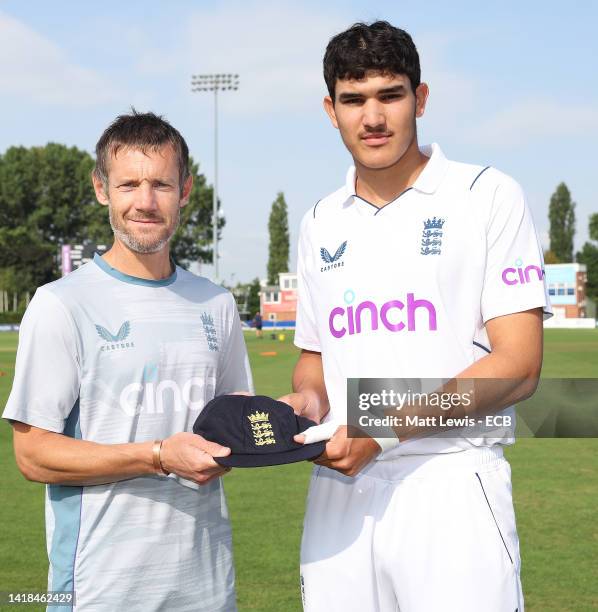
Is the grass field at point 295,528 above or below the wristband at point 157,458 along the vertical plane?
below

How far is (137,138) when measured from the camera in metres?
2.89

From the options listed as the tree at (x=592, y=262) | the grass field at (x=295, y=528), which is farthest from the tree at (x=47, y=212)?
the grass field at (x=295, y=528)

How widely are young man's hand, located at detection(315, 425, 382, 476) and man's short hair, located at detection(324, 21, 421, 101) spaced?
3.94 ft

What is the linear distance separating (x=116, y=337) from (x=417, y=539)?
1174mm

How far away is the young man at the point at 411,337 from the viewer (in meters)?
2.60

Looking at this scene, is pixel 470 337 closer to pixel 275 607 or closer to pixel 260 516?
pixel 275 607

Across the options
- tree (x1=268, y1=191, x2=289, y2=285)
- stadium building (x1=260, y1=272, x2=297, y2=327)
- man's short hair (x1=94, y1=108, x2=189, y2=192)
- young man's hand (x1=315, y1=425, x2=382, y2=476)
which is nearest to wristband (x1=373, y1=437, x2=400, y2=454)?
young man's hand (x1=315, y1=425, x2=382, y2=476)

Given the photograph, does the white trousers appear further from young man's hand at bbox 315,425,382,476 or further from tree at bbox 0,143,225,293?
tree at bbox 0,143,225,293

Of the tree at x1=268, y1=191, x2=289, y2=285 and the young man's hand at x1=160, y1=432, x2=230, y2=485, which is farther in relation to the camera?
the tree at x1=268, y1=191, x2=289, y2=285

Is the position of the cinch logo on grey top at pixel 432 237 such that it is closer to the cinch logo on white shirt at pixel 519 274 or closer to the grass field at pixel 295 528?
the cinch logo on white shirt at pixel 519 274

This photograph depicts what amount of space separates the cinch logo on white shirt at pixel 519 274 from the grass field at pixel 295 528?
10.4 ft

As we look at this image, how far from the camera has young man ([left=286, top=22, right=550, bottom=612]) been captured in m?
2.60

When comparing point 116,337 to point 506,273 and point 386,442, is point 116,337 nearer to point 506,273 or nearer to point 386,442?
point 386,442

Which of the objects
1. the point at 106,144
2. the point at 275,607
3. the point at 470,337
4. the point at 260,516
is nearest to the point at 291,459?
the point at 470,337
